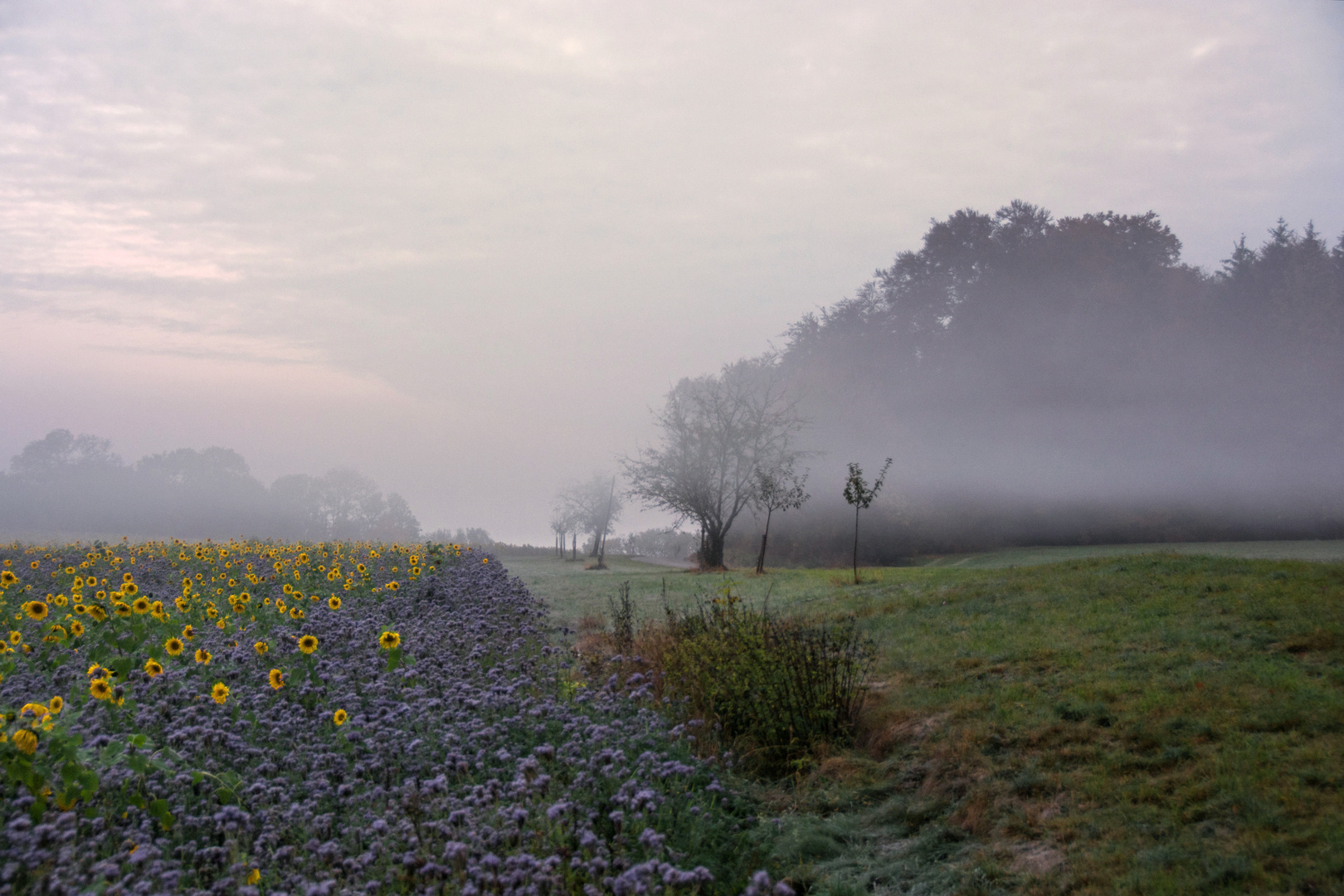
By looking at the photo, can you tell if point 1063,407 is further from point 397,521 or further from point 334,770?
point 397,521

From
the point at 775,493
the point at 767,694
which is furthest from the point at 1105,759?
the point at 775,493

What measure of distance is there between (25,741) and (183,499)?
51.8 meters

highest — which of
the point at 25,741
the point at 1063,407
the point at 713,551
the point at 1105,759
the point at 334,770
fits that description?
the point at 1063,407

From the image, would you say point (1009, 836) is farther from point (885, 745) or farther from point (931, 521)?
point (931, 521)

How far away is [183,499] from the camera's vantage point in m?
48.8

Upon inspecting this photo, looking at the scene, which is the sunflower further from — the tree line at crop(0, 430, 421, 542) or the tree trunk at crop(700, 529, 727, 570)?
the tree line at crop(0, 430, 421, 542)

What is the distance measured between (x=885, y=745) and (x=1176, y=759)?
2.28m

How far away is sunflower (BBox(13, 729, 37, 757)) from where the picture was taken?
3.71 metres

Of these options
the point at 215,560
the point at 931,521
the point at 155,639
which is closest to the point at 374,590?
the point at 155,639

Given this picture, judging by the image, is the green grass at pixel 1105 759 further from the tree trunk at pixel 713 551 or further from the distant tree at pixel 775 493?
the tree trunk at pixel 713 551

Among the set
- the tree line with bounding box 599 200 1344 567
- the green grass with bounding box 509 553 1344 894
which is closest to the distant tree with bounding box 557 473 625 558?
the tree line with bounding box 599 200 1344 567

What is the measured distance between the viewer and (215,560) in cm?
1377

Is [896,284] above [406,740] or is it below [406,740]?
above

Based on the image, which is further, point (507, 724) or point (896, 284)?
point (896, 284)
